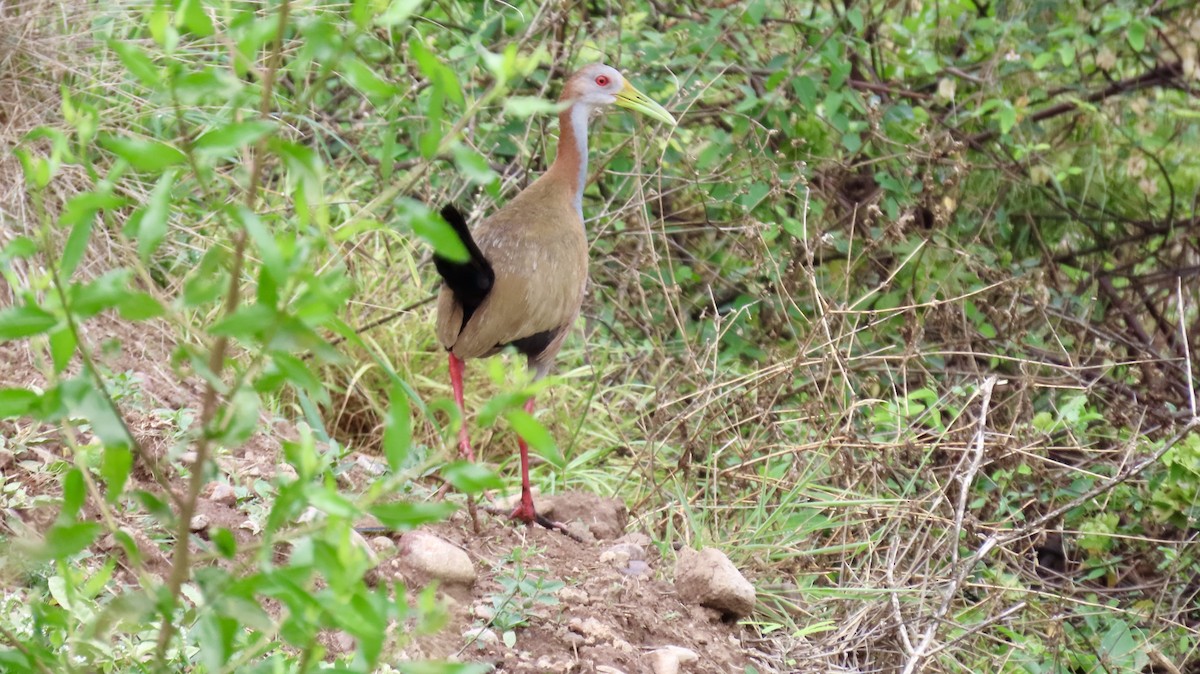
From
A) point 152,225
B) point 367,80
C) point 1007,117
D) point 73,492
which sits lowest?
point 1007,117

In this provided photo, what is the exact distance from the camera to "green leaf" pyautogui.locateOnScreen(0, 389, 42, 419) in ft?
4.76

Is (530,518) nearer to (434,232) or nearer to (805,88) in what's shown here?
(805,88)

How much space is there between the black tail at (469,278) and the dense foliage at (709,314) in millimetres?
426

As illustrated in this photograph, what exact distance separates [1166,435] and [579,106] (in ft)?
8.20

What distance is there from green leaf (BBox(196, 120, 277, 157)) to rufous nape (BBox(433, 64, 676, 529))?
2368 mm

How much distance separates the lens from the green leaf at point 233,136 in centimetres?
138

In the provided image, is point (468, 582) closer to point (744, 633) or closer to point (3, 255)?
point (744, 633)

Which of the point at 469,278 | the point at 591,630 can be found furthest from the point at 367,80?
the point at 469,278

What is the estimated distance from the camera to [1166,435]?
15.7 ft

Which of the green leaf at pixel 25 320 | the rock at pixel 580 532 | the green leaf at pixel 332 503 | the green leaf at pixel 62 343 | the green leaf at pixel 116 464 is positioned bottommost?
the rock at pixel 580 532

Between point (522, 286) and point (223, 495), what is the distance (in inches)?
47.7

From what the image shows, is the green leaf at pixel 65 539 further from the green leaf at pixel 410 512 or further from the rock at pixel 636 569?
the rock at pixel 636 569

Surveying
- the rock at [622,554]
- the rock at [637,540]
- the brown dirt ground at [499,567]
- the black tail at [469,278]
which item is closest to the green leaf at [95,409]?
the brown dirt ground at [499,567]

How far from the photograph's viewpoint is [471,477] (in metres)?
1.44
